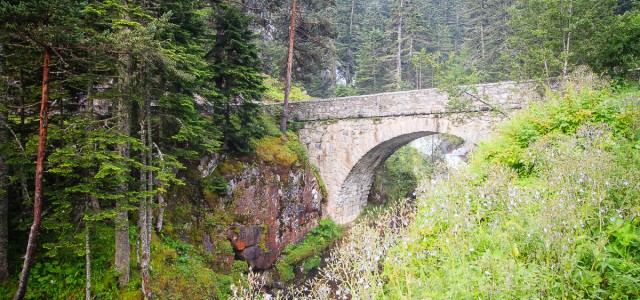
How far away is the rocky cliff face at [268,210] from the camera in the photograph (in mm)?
9320

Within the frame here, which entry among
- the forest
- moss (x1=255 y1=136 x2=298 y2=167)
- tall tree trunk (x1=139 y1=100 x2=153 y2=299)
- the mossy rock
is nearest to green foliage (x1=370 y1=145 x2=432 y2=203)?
moss (x1=255 y1=136 x2=298 y2=167)

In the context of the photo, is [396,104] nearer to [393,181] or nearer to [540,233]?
[393,181]

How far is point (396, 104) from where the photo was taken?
11.4 metres

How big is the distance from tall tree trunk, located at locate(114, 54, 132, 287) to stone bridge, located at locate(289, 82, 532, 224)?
7.97 metres

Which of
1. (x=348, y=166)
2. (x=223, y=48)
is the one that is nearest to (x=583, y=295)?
(x=223, y=48)

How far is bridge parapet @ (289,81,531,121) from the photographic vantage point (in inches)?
359

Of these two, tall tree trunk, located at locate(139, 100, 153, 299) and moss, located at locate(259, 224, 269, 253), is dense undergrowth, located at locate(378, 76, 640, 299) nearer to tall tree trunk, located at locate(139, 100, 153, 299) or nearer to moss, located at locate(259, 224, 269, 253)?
tall tree trunk, located at locate(139, 100, 153, 299)

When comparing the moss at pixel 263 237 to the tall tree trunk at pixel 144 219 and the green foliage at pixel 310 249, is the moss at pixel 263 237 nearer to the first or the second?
the green foliage at pixel 310 249

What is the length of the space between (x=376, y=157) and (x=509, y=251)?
11.3 meters

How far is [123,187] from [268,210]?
4.93 meters

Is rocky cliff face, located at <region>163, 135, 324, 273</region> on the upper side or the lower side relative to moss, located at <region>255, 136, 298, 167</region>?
lower

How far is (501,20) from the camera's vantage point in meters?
23.2

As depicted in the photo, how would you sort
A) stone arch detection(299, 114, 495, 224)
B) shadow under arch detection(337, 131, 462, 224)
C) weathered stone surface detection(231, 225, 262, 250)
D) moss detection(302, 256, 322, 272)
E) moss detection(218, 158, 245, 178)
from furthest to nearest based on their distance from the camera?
shadow under arch detection(337, 131, 462, 224) < stone arch detection(299, 114, 495, 224) < moss detection(302, 256, 322, 272) < moss detection(218, 158, 245, 178) < weathered stone surface detection(231, 225, 262, 250)

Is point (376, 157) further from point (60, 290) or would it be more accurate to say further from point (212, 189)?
point (60, 290)
